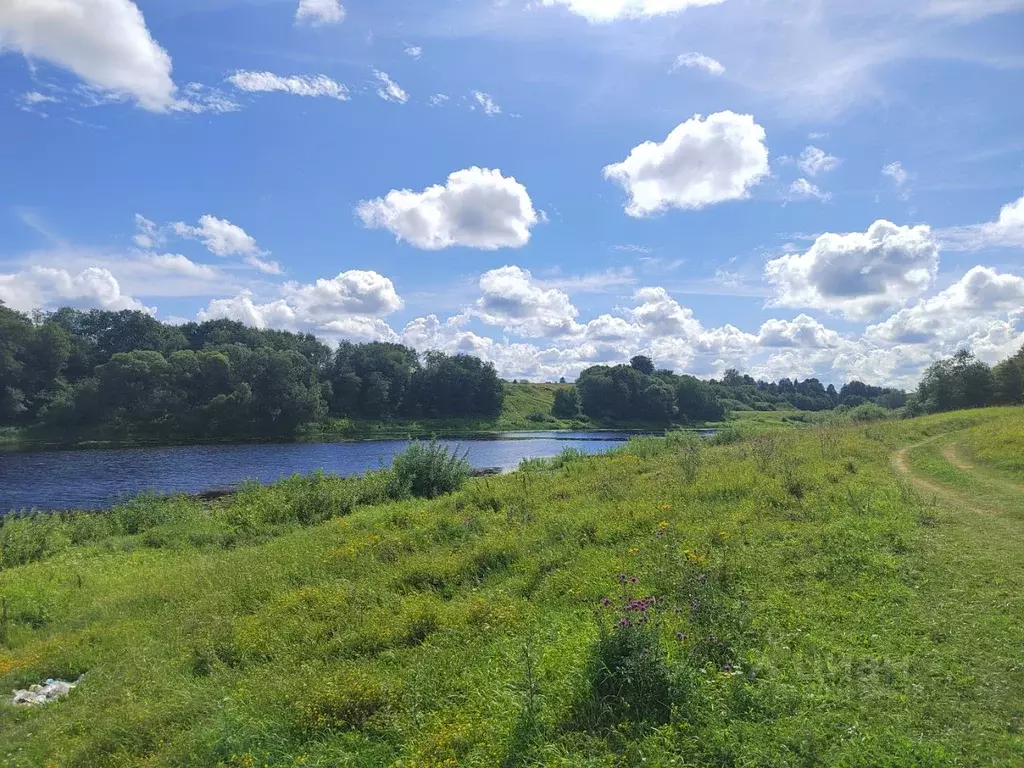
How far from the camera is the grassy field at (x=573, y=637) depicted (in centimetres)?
612

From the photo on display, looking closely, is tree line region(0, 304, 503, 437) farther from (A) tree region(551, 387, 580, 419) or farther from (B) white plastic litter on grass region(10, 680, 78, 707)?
(B) white plastic litter on grass region(10, 680, 78, 707)

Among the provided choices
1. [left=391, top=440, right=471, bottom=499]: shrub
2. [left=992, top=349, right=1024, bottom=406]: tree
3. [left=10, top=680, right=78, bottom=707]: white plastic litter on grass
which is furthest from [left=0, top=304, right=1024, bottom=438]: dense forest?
[left=10, top=680, right=78, bottom=707]: white plastic litter on grass

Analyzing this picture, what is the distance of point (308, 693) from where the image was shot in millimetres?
7672

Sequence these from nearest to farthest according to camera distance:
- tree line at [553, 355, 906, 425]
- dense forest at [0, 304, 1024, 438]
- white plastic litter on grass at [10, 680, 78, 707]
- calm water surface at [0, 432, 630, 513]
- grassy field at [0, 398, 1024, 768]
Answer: grassy field at [0, 398, 1024, 768] → white plastic litter on grass at [10, 680, 78, 707] → calm water surface at [0, 432, 630, 513] → dense forest at [0, 304, 1024, 438] → tree line at [553, 355, 906, 425]

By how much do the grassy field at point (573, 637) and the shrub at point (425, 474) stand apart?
6.98m

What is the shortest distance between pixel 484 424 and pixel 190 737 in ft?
353

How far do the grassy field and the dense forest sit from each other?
54.4 m

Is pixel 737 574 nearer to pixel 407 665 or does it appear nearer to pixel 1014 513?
pixel 407 665

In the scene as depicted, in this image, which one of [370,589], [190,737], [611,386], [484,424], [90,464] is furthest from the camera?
[611,386]

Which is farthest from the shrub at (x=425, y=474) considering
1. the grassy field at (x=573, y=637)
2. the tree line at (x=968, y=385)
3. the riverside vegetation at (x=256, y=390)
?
the riverside vegetation at (x=256, y=390)

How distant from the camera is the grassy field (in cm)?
612

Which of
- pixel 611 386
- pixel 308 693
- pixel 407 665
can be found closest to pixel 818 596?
pixel 407 665

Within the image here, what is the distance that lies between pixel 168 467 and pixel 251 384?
128 feet

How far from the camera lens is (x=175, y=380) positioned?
80.8 meters
